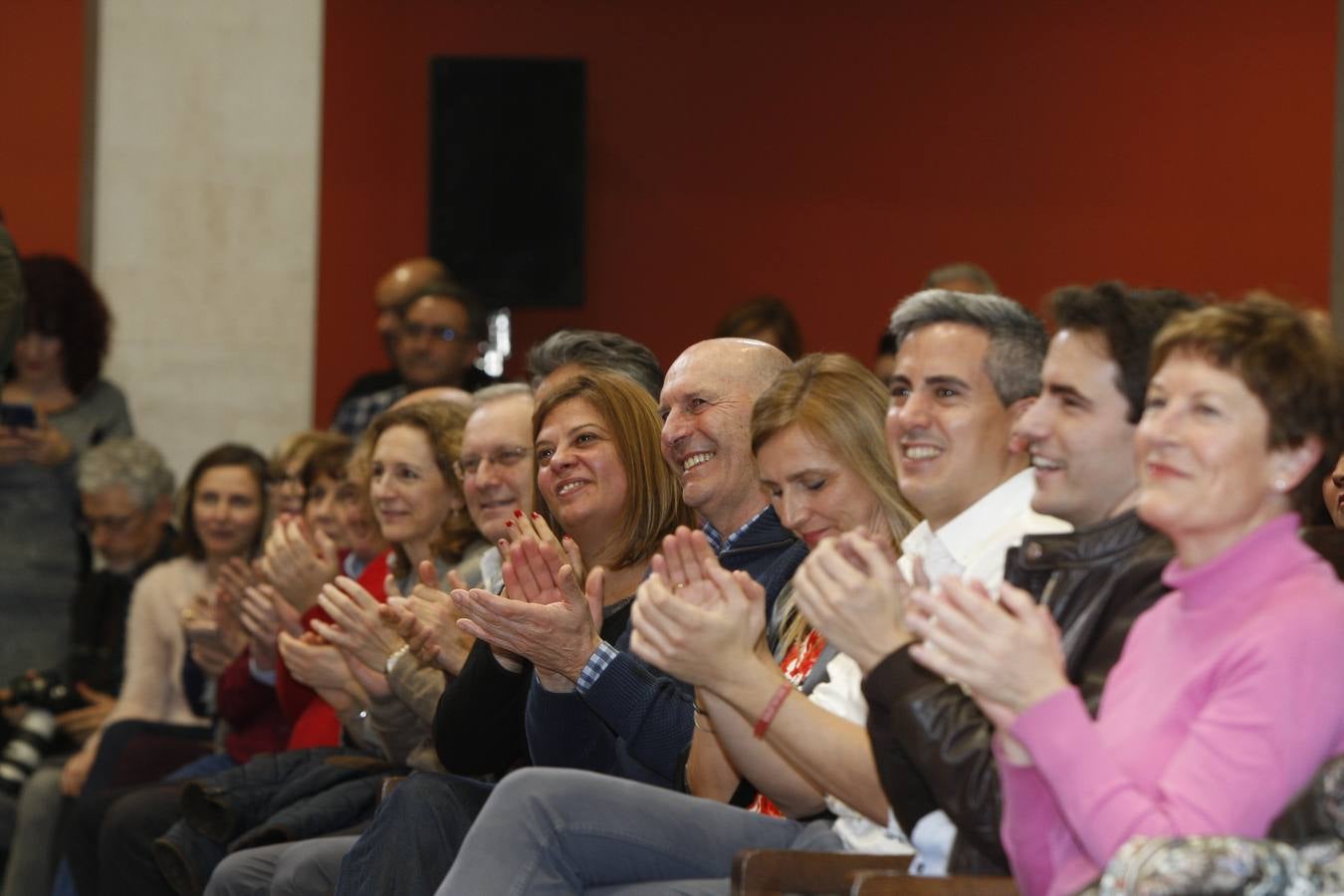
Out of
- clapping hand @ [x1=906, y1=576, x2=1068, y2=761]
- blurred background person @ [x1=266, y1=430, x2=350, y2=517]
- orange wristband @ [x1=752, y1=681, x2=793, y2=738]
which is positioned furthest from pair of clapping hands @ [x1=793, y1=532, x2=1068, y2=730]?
blurred background person @ [x1=266, y1=430, x2=350, y2=517]

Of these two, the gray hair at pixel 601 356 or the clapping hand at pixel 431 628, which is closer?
the clapping hand at pixel 431 628

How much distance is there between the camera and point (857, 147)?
277 inches

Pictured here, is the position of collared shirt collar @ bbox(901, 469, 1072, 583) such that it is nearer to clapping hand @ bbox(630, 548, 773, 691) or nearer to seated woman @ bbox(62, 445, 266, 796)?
clapping hand @ bbox(630, 548, 773, 691)

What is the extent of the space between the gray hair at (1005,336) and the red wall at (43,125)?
4453 mm

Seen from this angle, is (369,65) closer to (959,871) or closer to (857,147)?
(857,147)

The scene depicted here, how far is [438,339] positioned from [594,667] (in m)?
2.75

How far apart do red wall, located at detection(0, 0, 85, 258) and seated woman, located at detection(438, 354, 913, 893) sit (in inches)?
160

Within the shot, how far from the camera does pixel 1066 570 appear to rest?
2225 millimetres

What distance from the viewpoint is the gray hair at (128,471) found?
5594 mm

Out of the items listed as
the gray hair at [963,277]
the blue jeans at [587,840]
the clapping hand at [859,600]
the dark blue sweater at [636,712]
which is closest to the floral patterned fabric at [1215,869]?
the clapping hand at [859,600]

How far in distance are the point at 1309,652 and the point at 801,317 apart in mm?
5211

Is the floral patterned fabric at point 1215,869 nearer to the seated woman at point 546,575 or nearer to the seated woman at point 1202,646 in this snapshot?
the seated woman at point 1202,646

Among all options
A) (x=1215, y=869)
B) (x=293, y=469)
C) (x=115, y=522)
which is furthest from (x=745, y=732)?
(x=115, y=522)

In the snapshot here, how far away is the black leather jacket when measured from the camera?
211 cm
